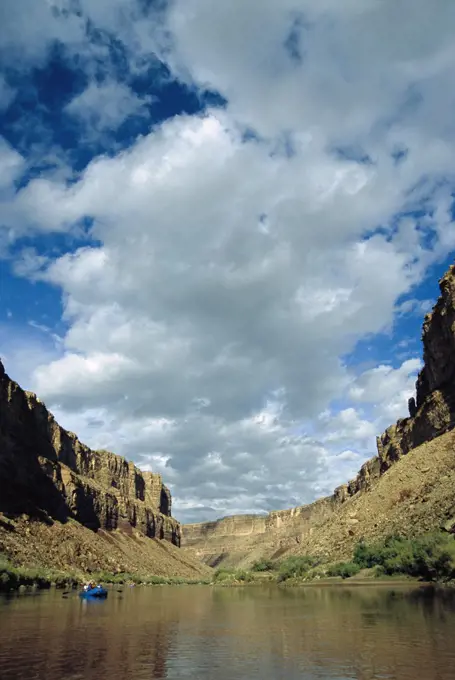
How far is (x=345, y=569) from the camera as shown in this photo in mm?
64312

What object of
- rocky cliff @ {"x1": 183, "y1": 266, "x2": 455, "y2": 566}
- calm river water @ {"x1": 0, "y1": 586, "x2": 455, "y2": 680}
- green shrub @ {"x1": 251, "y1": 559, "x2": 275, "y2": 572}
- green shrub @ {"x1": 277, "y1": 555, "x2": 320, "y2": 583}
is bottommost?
green shrub @ {"x1": 251, "y1": 559, "x2": 275, "y2": 572}

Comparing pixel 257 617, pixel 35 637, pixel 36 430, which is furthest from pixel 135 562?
pixel 35 637

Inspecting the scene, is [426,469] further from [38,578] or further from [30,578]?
[30,578]

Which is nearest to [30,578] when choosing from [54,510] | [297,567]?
[297,567]

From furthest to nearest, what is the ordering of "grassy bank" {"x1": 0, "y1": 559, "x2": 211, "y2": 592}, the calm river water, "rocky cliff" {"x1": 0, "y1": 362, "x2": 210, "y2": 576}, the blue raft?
1. "rocky cliff" {"x1": 0, "y1": 362, "x2": 210, "y2": 576}
2. "grassy bank" {"x1": 0, "y1": 559, "x2": 211, "y2": 592}
3. the blue raft
4. the calm river water

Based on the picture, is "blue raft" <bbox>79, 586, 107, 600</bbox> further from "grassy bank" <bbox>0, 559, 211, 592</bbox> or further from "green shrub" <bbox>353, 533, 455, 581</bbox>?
"green shrub" <bbox>353, 533, 455, 581</bbox>

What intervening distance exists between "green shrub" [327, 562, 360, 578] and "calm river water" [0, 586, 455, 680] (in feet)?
99.1

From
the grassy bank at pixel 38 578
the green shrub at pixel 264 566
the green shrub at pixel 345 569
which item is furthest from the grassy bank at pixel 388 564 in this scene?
the green shrub at pixel 264 566

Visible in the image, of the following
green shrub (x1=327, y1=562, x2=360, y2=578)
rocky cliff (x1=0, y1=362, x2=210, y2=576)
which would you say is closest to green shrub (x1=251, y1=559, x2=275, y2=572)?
rocky cliff (x1=0, y1=362, x2=210, y2=576)

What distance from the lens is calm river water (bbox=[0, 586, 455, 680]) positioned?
15.1 metres

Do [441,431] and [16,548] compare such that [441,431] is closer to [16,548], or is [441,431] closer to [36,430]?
[16,548]

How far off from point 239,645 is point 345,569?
47.9 m

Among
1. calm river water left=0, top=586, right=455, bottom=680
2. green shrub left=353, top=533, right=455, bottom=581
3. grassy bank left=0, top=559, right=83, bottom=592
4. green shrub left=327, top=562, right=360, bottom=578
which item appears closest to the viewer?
calm river water left=0, top=586, right=455, bottom=680

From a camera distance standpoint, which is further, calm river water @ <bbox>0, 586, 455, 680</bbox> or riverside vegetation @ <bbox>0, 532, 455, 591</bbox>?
riverside vegetation @ <bbox>0, 532, 455, 591</bbox>
